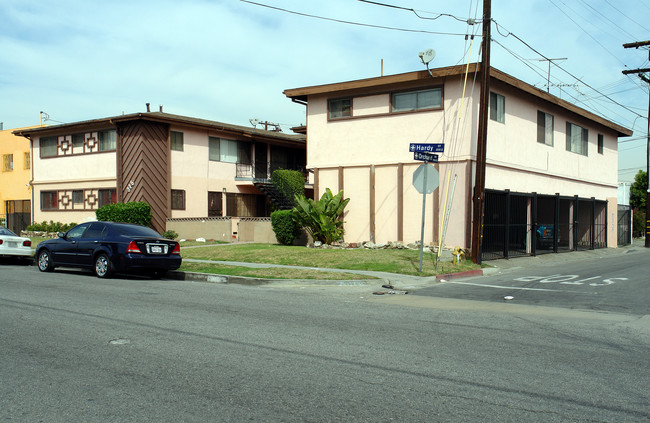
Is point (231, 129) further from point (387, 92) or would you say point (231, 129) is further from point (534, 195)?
point (534, 195)

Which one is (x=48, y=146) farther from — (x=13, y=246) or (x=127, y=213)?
(x=13, y=246)

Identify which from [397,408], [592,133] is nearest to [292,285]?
[397,408]

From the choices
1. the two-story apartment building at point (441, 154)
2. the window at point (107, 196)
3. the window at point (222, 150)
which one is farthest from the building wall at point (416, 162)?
the window at point (107, 196)

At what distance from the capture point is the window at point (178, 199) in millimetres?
30281

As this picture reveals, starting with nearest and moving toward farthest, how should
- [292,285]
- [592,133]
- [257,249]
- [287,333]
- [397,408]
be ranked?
[397,408] → [287,333] → [292,285] → [257,249] → [592,133]

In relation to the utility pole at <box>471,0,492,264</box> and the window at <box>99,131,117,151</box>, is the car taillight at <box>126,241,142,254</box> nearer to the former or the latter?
the utility pole at <box>471,0,492,264</box>

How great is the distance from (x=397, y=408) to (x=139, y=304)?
6.78 m

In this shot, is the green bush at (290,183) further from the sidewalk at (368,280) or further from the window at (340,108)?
the sidewalk at (368,280)

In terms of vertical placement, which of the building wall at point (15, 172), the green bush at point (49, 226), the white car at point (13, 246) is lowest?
the white car at point (13, 246)

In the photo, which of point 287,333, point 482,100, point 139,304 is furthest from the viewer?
point 482,100

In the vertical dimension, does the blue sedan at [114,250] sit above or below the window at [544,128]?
below

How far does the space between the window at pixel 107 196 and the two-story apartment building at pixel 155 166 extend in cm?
6

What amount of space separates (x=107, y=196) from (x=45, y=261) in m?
15.4

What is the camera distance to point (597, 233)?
31.7 m
